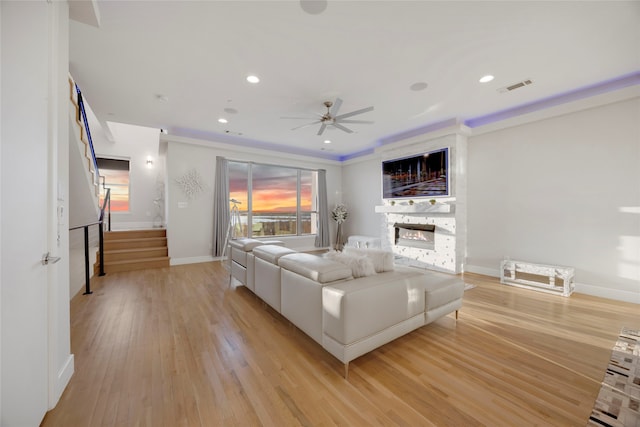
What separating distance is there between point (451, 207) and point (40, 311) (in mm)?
5410

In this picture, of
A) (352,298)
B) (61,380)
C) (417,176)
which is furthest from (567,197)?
(61,380)

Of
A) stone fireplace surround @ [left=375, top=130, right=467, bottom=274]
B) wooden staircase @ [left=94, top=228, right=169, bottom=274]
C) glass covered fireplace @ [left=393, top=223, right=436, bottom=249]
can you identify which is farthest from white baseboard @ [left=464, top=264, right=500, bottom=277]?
wooden staircase @ [left=94, top=228, right=169, bottom=274]

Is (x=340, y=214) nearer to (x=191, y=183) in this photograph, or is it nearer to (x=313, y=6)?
(x=191, y=183)

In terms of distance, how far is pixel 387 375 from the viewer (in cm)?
180

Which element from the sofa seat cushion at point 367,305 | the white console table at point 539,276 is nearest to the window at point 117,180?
the sofa seat cushion at point 367,305

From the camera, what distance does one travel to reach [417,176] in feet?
17.7

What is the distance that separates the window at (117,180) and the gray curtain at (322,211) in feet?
19.1

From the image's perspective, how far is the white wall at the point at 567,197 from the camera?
10.7ft

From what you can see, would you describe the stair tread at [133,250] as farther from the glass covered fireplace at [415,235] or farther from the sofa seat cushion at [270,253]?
the glass covered fireplace at [415,235]

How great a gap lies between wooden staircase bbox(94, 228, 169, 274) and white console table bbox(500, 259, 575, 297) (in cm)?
662

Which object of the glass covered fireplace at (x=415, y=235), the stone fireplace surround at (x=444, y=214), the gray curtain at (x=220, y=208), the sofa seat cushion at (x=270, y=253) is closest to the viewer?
the sofa seat cushion at (x=270, y=253)

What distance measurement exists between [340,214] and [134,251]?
5304 mm

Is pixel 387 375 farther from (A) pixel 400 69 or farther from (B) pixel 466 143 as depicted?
(B) pixel 466 143

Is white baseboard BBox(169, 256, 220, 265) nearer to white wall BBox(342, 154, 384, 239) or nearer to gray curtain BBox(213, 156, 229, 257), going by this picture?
gray curtain BBox(213, 156, 229, 257)
